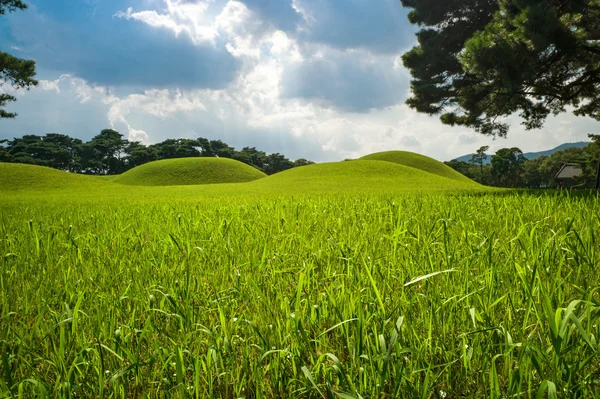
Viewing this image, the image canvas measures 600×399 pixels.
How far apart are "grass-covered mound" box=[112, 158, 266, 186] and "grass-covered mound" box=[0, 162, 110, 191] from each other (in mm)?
12500

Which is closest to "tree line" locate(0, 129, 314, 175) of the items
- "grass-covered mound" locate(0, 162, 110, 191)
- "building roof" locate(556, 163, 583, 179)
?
"grass-covered mound" locate(0, 162, 110, 191)

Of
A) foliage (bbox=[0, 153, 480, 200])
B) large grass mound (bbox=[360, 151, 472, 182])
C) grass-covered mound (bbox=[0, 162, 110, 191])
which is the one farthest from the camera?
large grass mound (bbox=[360, 151, 472, 182])

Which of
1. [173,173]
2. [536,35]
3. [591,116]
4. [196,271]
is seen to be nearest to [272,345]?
[196,271]

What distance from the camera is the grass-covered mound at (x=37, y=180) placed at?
36781 mm

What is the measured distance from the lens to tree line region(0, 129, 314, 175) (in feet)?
272

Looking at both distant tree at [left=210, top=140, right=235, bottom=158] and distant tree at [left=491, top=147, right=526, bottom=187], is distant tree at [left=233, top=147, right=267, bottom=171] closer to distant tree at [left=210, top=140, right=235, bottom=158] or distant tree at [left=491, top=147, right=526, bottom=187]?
distant tree at [left=210, top=140, right=235, bottom=158]

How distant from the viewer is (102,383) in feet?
4.60

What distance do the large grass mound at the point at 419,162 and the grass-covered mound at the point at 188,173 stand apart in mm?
24944

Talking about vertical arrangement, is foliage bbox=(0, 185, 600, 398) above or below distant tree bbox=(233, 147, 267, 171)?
below

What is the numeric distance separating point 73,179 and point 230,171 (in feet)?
82.5

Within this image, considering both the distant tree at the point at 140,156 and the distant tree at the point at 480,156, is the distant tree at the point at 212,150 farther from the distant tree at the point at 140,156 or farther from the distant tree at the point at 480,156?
the distant tree at the point at 480,156

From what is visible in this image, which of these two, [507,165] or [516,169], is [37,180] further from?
[516,169]

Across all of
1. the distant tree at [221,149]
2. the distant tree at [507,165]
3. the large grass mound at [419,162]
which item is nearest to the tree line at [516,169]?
the distant tree at [507,165]

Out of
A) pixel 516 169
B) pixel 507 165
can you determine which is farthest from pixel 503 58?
pixel 516 169
